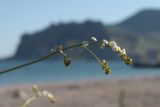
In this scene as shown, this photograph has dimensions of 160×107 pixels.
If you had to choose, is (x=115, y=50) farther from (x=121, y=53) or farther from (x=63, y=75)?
(x=63, y=75)

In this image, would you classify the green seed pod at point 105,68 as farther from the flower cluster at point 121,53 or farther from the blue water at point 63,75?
the blue water at point 63,75

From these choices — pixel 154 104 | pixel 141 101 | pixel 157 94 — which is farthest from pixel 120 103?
pixel 157 94

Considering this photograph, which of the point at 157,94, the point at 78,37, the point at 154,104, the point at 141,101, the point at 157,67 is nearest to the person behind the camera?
the point at 154,104

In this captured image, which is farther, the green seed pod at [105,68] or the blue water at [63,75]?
the blue water at [63,75]

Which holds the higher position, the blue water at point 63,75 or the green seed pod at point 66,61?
the green seed pod at point 66,61

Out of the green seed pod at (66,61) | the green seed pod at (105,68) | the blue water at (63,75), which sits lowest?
the blue water at (63,75)

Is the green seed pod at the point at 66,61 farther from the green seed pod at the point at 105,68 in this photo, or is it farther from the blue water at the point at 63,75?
the blue water at the point at 63,75

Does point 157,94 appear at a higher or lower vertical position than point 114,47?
lower

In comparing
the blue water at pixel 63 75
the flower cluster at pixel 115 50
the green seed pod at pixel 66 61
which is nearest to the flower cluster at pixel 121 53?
the flower cluster at pixel 115 50

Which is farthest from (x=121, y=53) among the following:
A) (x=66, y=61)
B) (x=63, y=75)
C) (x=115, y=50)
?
(x=63, y=75)

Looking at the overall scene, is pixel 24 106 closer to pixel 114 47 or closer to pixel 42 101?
pixel 114 47

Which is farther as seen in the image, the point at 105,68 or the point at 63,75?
the point at 63,75
